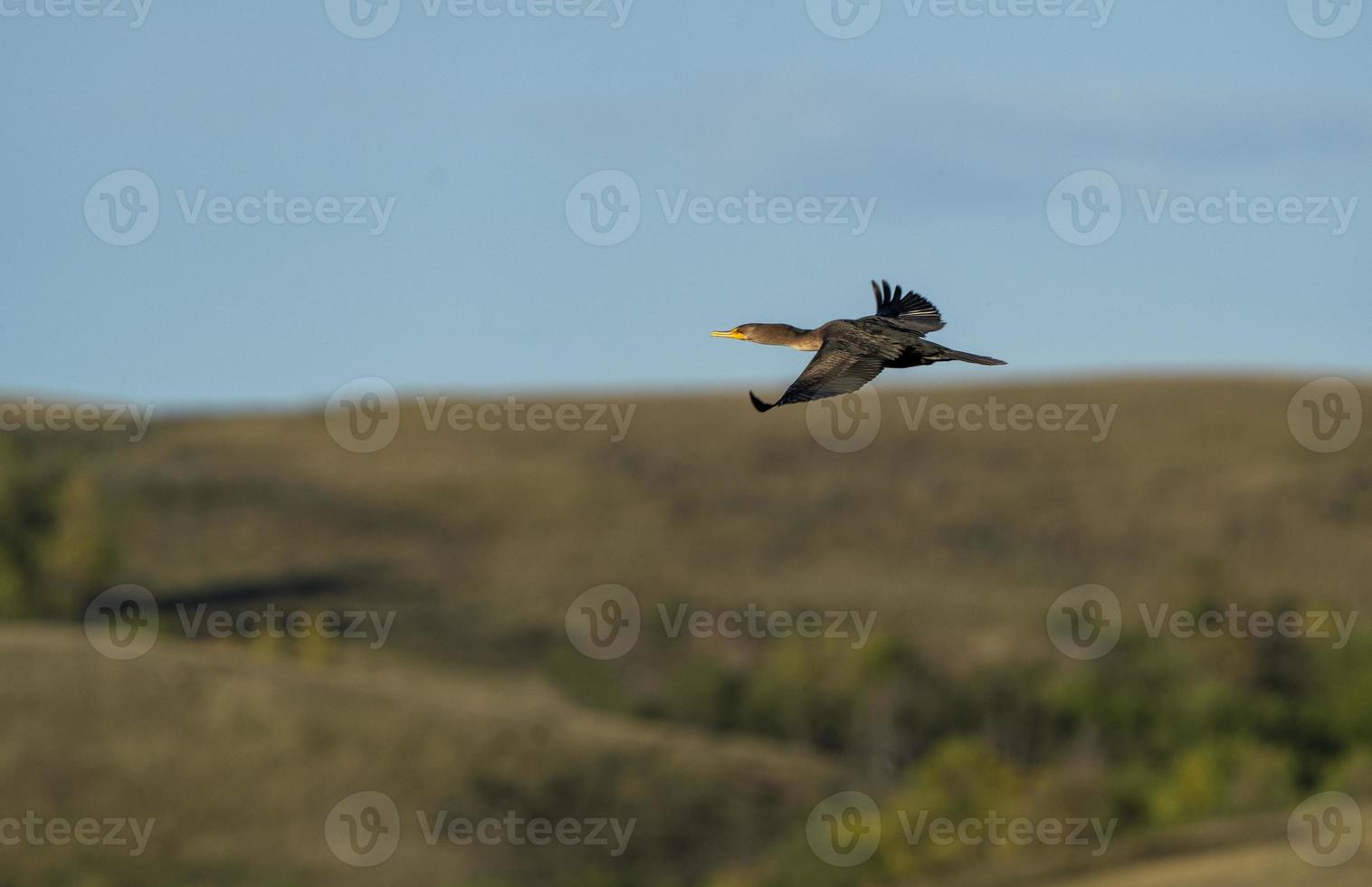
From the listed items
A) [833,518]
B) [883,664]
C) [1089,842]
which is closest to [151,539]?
[833,518]

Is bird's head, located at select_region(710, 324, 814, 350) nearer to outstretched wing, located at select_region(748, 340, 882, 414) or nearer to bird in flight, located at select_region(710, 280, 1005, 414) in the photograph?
bird in flight, located at select_region(710, 280, 1005, 414)

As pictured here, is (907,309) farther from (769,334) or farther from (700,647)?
(700,647)

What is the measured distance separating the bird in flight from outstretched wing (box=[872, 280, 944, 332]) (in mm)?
18

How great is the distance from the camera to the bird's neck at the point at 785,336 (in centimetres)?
1817

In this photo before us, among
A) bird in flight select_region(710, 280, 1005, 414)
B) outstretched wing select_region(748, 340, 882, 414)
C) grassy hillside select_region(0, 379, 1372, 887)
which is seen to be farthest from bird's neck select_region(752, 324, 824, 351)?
grassy hillside select_region(0, 379, 1372, 887)

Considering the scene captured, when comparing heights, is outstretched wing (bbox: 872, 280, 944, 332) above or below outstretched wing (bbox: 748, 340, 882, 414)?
above

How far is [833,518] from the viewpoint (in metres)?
105

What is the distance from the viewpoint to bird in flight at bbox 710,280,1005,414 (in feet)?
50.5

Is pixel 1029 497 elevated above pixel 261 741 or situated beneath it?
elevated above

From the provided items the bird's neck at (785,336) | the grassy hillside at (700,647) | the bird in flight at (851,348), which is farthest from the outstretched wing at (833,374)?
the grassy hillside at (700,647)

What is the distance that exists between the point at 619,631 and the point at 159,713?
26.6 metres

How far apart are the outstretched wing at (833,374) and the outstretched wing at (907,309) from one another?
214 centimetres

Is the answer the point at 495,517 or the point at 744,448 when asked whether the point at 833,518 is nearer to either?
the point at 744,448

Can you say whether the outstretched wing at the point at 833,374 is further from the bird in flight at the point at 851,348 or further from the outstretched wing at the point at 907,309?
the outstretched wing at the point at 907,309
